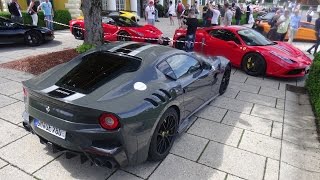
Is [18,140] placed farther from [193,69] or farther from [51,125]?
[193,69]

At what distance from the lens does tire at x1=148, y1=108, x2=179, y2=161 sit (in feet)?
11.5

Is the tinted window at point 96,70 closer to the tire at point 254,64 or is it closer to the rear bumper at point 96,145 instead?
the rear bumper at point 96,145

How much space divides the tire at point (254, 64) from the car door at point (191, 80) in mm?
3449

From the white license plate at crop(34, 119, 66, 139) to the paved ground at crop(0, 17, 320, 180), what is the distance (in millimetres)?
562

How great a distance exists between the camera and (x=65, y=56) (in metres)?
8.52

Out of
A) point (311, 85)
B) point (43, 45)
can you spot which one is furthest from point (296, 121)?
point (43, 45)

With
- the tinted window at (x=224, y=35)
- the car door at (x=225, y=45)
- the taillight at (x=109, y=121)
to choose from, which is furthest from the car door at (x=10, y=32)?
the taillight at (x=109, y=121)

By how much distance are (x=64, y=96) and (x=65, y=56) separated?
5795 mm

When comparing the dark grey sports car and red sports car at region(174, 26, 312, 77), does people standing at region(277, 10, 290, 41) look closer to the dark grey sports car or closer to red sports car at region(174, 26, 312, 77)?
red sports car at region(174, 26, 312, 77)

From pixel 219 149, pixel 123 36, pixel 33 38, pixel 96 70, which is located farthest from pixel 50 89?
pixel 33 38

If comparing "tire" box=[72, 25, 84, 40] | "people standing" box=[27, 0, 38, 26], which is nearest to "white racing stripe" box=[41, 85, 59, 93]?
"tire" box=[72, 25, 84, 40]

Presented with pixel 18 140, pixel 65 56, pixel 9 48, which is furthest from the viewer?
pixel 9 48

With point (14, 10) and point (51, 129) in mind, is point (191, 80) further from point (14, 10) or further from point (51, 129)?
point (14, 10)

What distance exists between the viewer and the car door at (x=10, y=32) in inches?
390
